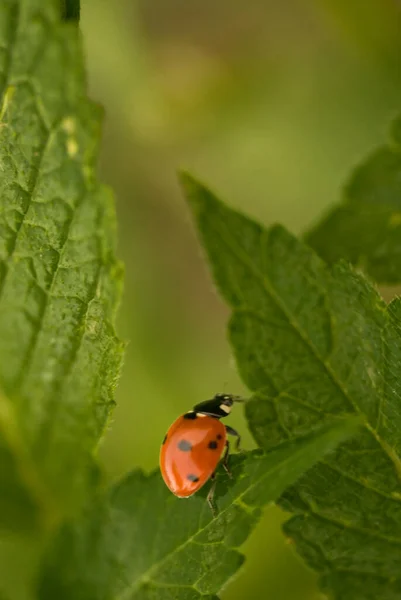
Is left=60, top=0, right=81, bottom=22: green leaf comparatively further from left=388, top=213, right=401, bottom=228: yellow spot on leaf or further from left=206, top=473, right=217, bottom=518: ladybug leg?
left=388, top=213, right=401, bottom=228: yellow spot on leaf

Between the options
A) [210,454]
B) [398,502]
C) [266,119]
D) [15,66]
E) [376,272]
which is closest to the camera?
[15,66]

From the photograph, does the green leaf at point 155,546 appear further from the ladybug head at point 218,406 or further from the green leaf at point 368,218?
the green leaf at point 368,218

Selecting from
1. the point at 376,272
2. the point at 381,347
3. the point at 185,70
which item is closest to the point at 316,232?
the point at 376,272

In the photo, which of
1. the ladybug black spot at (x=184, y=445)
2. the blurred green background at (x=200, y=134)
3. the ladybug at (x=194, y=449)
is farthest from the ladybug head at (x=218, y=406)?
the blurred green background at (x=200, y=134)

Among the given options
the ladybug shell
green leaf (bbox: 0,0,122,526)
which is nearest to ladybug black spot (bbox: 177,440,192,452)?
the ladybug shell

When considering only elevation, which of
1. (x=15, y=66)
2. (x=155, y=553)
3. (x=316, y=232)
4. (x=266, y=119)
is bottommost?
(x=155, y=553)

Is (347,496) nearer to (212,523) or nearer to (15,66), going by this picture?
(212,523)

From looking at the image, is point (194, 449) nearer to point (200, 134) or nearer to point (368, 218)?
point (368, 218)
